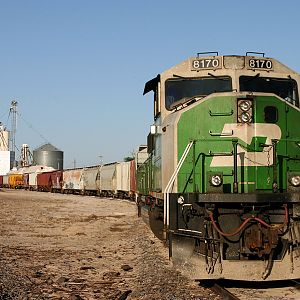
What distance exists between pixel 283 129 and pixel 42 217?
15.4m

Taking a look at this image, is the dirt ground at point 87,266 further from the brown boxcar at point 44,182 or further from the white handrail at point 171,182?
the brown boxcar at point 44,182

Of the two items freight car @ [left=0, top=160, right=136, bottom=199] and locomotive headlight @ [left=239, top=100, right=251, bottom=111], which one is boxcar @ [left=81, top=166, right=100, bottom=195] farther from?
locomotive headlight @ [left=239, top=100, right=251, bottom=111]

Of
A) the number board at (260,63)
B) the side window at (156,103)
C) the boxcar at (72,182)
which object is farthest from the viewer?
the boxcar at (72,182)

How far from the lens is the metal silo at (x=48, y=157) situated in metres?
113

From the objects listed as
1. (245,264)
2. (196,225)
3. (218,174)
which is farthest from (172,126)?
(245,264)

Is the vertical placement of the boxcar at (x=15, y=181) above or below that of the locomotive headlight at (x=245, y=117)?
below

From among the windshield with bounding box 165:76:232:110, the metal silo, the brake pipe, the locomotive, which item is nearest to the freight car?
the windshield with bounding box 165:76:232:110

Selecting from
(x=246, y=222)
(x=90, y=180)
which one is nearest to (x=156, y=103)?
(x=246, y=222)

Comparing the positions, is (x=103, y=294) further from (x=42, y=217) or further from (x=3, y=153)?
(x=3, y=153)

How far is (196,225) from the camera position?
23.7ft

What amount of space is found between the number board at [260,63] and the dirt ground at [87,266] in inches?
154

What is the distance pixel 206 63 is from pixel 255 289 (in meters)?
4.08

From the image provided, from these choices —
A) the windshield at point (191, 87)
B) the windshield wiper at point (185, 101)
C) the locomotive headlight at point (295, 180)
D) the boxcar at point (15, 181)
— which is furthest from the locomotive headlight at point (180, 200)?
the boxcar at point (15, 181)

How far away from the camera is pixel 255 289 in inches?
289
